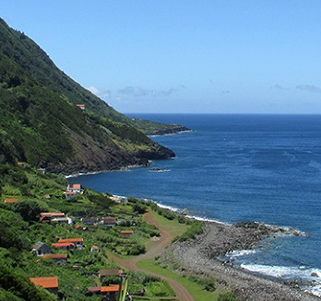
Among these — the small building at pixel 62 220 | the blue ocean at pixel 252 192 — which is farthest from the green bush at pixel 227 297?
the small building at pixel 62 220

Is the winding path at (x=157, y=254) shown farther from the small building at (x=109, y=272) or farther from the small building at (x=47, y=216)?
the small building at (x=47, y=216)

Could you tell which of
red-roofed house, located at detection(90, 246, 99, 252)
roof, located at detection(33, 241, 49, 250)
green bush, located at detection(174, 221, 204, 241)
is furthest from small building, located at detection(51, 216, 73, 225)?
green bush, located at detection(174, 221, 204, 241)

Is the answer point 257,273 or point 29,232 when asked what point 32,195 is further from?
point 257,273

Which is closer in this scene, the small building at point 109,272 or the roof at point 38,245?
the small building at point 109,272

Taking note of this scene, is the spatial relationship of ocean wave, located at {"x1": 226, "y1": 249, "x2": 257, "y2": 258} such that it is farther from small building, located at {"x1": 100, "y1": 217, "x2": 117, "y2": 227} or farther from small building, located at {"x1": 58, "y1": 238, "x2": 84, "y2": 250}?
small building, located at {"x1": 58, "y1": 238, "x2": 84, "y2": 250}

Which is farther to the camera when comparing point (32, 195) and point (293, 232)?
point (32, 195)

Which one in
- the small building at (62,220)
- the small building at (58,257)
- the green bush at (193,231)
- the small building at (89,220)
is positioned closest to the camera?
the small building at (58,257)

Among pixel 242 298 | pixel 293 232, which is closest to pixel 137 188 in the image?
pixel 293 232
